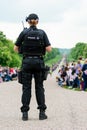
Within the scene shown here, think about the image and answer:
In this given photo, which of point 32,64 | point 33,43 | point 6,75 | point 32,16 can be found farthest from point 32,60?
point 6,75

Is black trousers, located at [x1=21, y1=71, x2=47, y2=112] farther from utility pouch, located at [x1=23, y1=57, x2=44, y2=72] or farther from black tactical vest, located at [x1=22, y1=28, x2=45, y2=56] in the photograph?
black tactical vest, located at [x1=22, y1=28, x2=45, y2=56]

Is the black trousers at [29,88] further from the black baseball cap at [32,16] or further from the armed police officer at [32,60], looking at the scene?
the black baseball cap at [32,16]

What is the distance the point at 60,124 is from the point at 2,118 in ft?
5.24

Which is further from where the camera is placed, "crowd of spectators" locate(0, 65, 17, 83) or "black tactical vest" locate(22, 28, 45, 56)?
"crowd of spectators" locate(0, 65, 17, 83)

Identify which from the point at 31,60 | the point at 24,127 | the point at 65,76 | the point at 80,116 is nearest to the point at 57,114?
the point at 80,116

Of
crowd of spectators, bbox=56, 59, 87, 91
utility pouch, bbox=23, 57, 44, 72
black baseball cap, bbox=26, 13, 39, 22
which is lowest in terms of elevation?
crowd of spectators, bbox=56, 59, 87, 91

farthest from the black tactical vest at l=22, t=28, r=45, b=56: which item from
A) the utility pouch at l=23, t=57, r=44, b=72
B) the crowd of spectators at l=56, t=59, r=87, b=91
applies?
the crowd of spectators at l=56, t=59, r=87, b=91

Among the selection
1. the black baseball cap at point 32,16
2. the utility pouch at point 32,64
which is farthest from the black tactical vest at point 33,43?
the black baseball cap at point 32,16

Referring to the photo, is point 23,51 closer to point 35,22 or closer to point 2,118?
point 35,22

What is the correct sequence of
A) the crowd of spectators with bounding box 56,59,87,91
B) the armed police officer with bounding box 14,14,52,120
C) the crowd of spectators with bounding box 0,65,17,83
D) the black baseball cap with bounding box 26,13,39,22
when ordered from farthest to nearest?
1. the crowd of spectators with bounding box 0,65,17,83
2. the crowd of spectators with bounding box 56,59,87,91
3. the armed police officer with bounding box 14,14,52,120
4. the black baseball cap with bounding box 26,13,39,22

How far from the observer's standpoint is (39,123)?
10.3 metres

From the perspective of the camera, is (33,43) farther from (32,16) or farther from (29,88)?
(29,88)

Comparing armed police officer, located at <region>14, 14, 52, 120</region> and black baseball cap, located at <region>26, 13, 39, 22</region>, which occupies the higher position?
black baseball cap, located at <region>26, 13, 39, 22</region>

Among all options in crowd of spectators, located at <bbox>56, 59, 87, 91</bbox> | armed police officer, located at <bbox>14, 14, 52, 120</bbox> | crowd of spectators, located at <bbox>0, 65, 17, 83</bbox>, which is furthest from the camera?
crowd of spectators, located at <bbox>0, 65, 17, 83</bbox>
